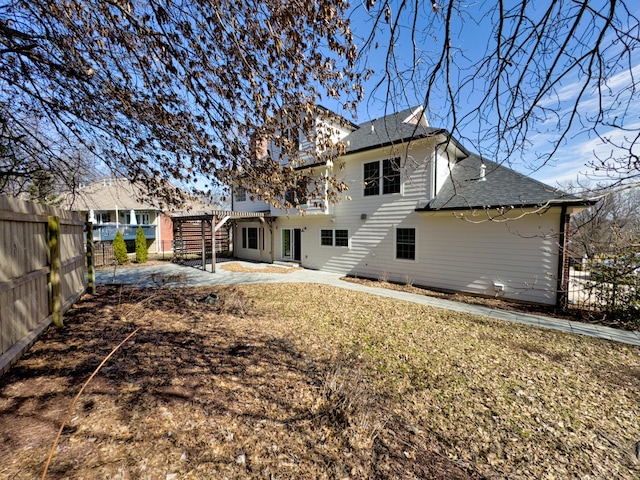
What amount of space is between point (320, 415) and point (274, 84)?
436 cm

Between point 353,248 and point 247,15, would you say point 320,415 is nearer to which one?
point 247,15

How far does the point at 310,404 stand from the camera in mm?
2943

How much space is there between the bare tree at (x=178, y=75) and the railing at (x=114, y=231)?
17685 mm

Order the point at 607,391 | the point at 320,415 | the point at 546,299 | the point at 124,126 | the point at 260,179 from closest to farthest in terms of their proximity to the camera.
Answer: the point at 320,415 → the point at 607,391 → the point at 260,179 → the point at 124,126 → the point at 546,299

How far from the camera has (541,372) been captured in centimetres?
411

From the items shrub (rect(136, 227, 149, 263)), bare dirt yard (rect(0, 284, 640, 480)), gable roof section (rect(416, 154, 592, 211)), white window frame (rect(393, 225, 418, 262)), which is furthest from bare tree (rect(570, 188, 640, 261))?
shrub (rect(136, 227, 149, 263))

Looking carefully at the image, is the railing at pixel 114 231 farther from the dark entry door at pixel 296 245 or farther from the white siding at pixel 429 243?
the white siding at pixel 429 243

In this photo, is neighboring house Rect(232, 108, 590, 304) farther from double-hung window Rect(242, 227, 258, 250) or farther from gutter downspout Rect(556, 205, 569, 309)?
double-hung window Rect(242, 227, 258, 250)

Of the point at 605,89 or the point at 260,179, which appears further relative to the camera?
the point at 260,179

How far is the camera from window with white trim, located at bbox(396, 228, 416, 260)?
10.4 m

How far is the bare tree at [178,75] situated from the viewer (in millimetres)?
3332

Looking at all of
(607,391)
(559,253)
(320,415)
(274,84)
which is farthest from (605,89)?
(559,253)

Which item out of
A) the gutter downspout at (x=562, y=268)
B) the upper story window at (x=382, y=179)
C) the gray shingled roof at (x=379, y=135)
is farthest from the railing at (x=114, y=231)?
the gutter downspout at (x=562, y=268)

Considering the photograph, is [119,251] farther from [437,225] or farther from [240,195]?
[437,225]
